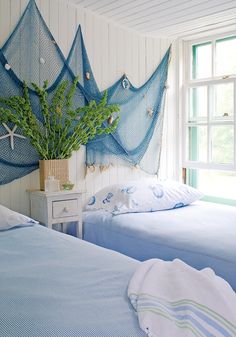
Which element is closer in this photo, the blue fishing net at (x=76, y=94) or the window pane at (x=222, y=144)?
the blue fishing net at (x=76, y=94)

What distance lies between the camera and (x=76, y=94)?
3049mm

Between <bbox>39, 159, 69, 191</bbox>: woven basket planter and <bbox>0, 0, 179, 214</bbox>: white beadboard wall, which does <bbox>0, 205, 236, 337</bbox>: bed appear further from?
<bbox>0, 0, 179, 214</bbox>: white beadboard wall

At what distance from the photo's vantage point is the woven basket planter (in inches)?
108

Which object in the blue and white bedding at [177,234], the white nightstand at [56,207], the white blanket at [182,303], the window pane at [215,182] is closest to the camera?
the white blanket at [182,303]

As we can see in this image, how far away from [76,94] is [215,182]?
160cm

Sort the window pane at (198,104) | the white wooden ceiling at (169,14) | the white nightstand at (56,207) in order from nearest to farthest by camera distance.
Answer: the white nightstand at (56,207), the white wooden ceiling at (169,14), the window pane at (198,104)

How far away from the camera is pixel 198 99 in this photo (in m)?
3.84

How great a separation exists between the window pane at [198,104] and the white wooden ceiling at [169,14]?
0.54 meters

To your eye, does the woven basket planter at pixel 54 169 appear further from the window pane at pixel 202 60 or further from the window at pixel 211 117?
the window pane at pixel 202 60

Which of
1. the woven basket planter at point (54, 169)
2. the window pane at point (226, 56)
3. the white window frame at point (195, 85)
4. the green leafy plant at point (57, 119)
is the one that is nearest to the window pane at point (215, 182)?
the white window frame at point (195, 85)

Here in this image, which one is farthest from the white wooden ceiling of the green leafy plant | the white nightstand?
the white nightstand

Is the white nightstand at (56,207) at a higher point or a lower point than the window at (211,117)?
lower

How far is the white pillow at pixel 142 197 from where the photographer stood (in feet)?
9.64

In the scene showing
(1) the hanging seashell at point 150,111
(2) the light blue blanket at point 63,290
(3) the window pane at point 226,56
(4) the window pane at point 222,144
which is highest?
(3) the window pane at point 226,56
